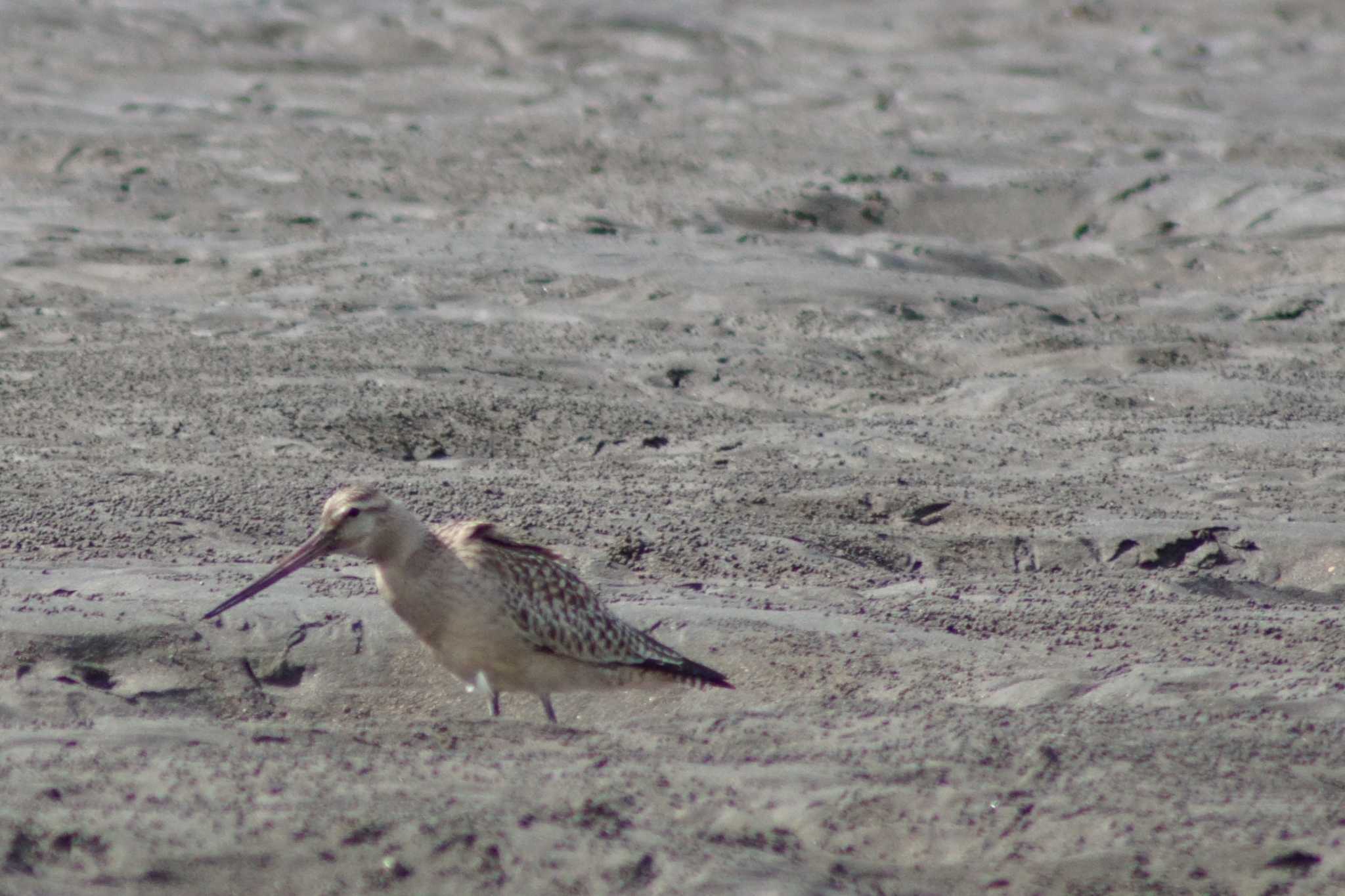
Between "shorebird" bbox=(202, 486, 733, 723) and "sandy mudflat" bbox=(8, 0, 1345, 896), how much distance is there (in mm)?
163

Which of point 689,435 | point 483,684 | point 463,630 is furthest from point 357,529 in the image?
point 689,435

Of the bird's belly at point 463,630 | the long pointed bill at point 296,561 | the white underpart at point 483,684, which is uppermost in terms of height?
the long pointed bill at point 296,561

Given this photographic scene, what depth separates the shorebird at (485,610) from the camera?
218 inches

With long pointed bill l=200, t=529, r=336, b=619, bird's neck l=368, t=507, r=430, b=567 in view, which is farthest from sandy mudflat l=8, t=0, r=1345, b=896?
bird's neck l=368, t=507, r=430, b=567

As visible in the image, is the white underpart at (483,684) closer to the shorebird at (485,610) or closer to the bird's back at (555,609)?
the shorebird at (485,610)

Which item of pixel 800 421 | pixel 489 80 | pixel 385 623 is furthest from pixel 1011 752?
pixel 489 80

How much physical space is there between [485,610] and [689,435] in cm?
235

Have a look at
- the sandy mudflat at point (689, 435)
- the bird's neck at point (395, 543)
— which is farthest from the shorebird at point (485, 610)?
the sandy mudflat at point (689, 435)

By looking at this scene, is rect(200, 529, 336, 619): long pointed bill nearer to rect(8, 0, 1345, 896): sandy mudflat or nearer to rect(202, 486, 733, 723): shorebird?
rect(202, 486, 733, 723): shorebird

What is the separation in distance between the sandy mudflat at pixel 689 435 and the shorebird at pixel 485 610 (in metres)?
0.16

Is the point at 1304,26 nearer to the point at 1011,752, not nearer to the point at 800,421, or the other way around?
the point at 800,421

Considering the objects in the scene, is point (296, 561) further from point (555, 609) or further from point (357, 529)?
point (555, 609)

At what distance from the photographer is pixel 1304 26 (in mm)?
16250

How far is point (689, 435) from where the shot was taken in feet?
25.6
